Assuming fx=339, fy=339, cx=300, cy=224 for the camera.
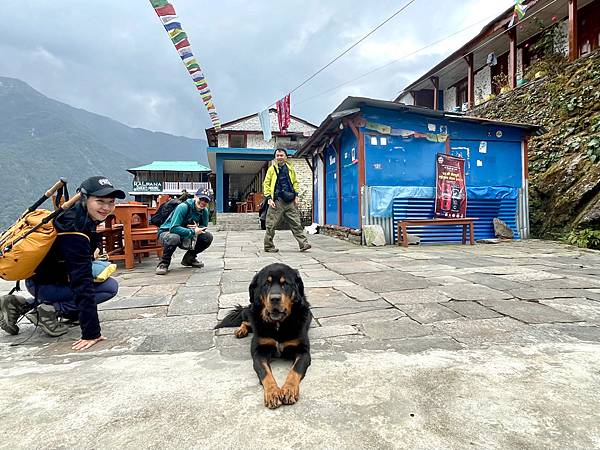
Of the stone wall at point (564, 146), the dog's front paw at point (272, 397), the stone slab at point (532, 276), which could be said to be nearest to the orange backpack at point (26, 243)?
the dog's front paw at point (272, 397)

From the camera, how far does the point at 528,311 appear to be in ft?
9.29

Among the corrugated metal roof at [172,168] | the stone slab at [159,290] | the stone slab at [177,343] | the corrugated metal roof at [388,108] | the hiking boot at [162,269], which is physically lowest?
the stone slab at [177,343]

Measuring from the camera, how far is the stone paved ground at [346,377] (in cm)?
132

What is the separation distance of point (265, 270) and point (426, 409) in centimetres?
122

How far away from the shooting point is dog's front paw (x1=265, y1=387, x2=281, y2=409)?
4.94 ft

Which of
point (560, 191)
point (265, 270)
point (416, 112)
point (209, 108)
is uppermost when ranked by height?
point (209, 108)

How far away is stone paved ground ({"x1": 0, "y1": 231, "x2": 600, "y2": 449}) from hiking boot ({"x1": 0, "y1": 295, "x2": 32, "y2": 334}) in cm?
10

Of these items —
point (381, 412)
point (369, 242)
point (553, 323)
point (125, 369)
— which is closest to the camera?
point (381, 412)

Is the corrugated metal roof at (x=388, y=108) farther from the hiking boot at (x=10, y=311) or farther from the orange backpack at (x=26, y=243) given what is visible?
the hiking boot at (x=10, y=311)

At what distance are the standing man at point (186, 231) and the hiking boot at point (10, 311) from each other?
2.34 metres

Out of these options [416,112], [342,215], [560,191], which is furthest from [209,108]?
[560,191]

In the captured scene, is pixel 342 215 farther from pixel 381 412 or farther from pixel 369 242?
pixel 381 412

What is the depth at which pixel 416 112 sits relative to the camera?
7934mm

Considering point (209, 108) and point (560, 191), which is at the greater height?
point (209, 108)
